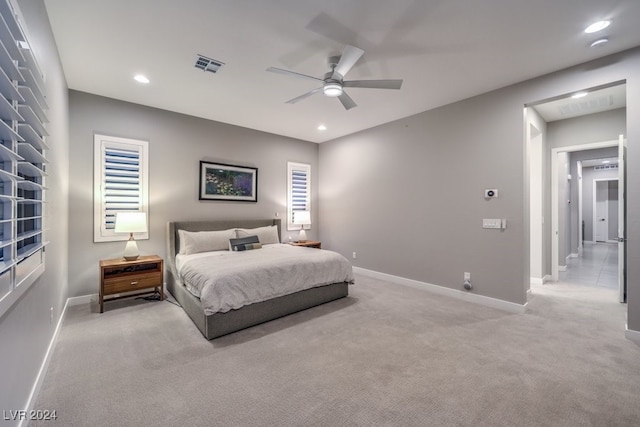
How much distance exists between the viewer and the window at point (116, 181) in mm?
3996

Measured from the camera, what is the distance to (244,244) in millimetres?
4570

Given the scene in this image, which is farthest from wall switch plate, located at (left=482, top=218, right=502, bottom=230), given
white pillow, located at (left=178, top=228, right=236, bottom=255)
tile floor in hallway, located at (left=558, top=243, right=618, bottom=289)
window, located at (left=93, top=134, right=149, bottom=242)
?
window, located at (left=93, top=134, right=149, bottom=242)

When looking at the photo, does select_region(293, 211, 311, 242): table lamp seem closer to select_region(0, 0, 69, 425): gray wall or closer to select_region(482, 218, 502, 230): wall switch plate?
select_region(482, 218, 502, 230): wall switch plate

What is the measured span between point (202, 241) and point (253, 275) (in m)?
1.75

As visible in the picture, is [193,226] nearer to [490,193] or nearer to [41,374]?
[41,374]

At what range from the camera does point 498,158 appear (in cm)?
379

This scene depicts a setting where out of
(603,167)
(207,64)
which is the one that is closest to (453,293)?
(207,64)

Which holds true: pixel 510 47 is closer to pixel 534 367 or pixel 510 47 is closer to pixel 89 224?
pixel 534 367

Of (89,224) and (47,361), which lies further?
(89,224)

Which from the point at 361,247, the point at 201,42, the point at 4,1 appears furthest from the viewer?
the point at 361,247

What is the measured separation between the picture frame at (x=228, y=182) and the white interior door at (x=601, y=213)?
12.5 meters

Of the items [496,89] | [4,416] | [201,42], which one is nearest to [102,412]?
[4,416]

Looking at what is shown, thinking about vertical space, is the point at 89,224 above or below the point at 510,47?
below

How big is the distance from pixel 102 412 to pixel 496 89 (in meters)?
5.32
